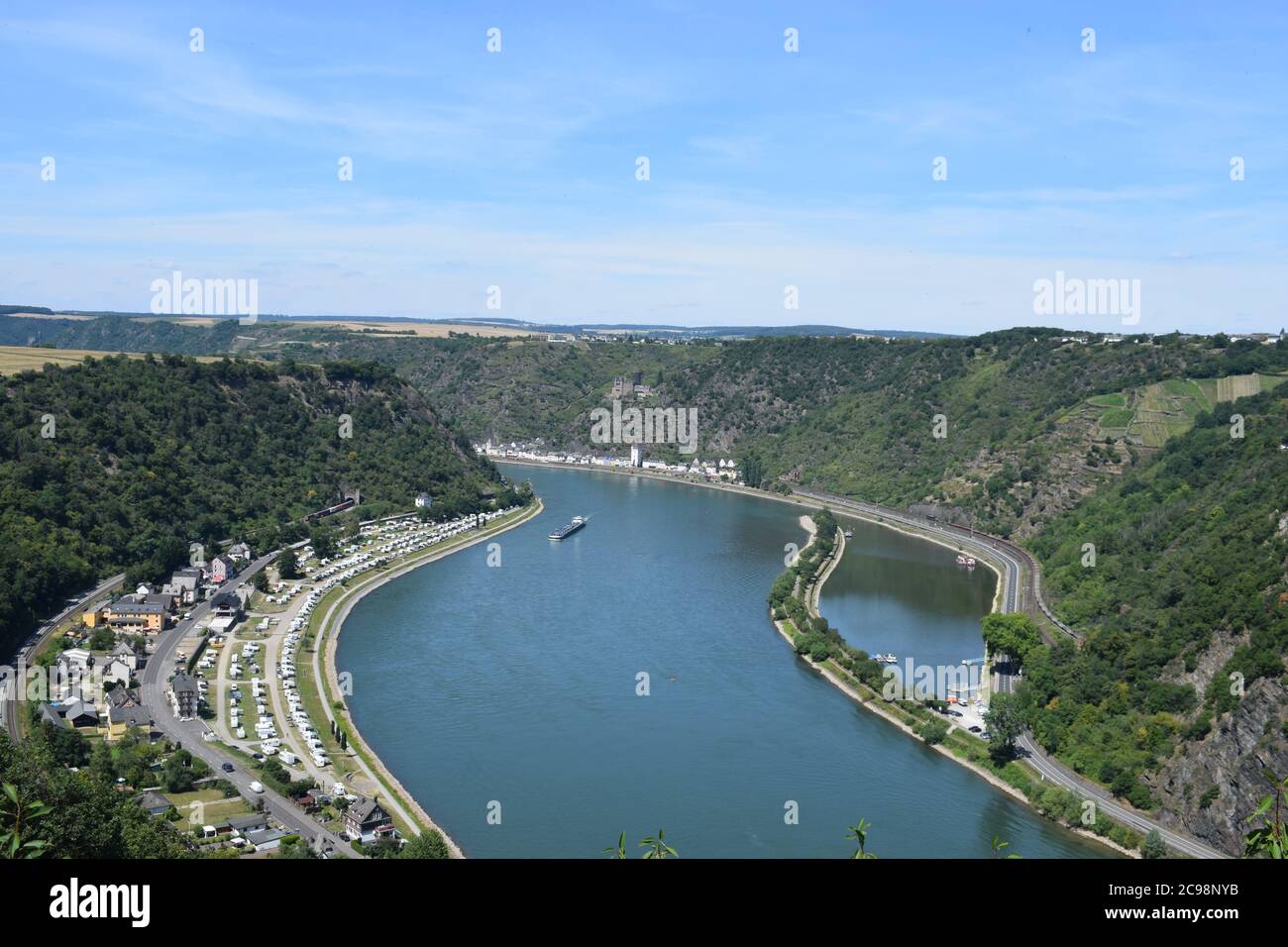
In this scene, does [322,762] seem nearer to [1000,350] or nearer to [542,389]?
[1000,350]

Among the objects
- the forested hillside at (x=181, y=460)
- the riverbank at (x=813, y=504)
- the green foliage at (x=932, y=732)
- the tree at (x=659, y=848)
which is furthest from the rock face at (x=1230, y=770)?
the forested hillside at (x=181, y=460)

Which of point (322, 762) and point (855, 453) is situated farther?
point (855, 453)

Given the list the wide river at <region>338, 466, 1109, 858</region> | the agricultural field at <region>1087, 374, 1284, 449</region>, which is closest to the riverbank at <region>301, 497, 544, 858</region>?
the wide river at <region>338, 466, 1109, 858</region>

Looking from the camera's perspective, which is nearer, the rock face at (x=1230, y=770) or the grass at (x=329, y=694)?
the rock face at (x=1230, y=770)

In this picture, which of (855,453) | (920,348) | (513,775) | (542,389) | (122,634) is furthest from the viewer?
(542,389)

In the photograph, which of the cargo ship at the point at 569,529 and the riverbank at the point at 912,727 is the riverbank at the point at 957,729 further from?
the cargo ship at the point at 569,529
